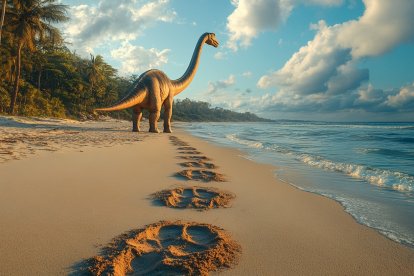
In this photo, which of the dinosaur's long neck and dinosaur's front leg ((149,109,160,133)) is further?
the dinosaur's long neck

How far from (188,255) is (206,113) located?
10642cm

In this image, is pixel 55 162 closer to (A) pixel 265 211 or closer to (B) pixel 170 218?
(B) pixel 170 218

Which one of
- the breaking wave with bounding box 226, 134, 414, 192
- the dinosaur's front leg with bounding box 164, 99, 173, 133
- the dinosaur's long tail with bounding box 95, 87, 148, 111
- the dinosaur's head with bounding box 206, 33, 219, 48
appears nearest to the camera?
the breaking wave with bounding box 226, 134, 414, 192

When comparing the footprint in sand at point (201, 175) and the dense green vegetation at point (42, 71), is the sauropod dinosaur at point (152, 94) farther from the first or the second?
the footprint in sand at point (201, 175)

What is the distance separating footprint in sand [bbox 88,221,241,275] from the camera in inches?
64.4

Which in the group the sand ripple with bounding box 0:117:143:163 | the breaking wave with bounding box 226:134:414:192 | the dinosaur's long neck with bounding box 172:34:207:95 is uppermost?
the dinosaur's long neck with bounding box 172:34:207:95

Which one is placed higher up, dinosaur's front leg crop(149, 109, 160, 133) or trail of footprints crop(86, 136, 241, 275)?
dinosaur's front leg crop(149, 109, 160, 133)

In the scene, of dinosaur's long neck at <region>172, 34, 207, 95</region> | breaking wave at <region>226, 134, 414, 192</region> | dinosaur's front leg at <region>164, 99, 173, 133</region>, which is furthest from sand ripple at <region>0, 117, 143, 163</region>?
dinosaur's long neck at <region>172, 34, 207, 95</region>

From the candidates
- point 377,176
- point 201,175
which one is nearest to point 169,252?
point 201,175

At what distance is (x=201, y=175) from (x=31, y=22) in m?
21.4

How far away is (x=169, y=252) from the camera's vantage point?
1841 mm

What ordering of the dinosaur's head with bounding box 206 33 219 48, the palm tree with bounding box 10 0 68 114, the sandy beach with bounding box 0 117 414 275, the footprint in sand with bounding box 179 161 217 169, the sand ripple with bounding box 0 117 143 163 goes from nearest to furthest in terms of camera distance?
the sandy beach with bounding box 0 117 414 275 → the footprint in sand with bounding box 179 161 217 169 → the sand ripple with bounding box 0 117 143 163 → the dinosaur's head with bounding box 206 33 219 48 → the palm tree with bounding box 10 0 68 114

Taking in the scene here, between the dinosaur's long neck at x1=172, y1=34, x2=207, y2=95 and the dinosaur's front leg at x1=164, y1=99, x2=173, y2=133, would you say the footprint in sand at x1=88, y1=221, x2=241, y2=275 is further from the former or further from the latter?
the dinosaur's long neck at x1=172, y1=34, x2=207, y2=95

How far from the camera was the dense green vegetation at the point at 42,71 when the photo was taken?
65.8 feet
